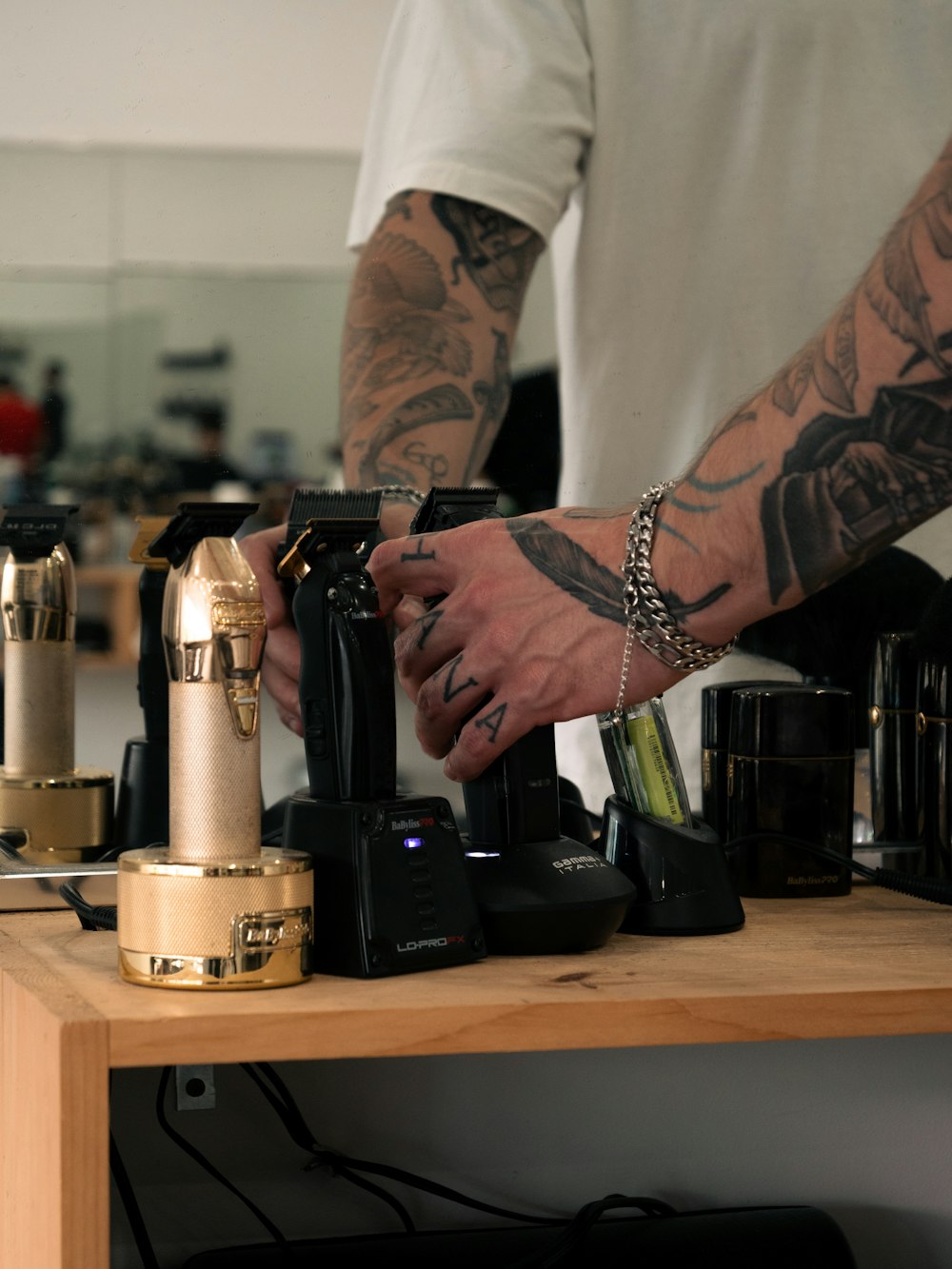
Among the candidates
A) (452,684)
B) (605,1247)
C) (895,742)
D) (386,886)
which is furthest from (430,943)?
(895,742)

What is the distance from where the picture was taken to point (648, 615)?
2.50ft

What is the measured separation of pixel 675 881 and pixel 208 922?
0.93 feet

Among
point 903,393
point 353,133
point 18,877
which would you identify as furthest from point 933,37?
point 18,877

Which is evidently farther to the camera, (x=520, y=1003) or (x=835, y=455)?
(x=835, y=455)

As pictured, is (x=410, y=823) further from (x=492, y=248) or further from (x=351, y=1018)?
(x=492, y=248)

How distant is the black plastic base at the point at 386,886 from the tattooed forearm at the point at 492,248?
19.5 inches

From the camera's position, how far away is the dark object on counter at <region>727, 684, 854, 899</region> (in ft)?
3.00

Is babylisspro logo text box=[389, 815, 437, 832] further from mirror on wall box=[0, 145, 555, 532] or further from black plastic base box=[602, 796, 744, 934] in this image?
mirror on wall box=[0, 145, 555, 532]

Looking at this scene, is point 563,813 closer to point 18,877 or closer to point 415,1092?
point 415,1092

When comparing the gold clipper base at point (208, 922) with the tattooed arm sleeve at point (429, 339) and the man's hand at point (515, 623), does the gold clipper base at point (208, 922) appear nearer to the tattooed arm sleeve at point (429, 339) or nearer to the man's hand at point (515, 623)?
the man's hand at point (515, 623)

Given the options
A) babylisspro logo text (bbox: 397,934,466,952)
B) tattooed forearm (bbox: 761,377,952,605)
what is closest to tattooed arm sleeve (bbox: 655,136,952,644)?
tattooed forearm (bbox: 761,377,952,605)

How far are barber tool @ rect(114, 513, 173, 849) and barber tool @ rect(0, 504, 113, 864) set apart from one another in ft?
0.05

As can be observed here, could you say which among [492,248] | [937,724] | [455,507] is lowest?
[937,724]

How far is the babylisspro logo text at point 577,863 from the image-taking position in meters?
0.73
